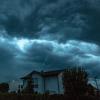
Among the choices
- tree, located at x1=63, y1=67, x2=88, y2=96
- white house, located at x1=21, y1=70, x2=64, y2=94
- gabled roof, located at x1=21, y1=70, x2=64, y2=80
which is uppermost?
gabled roof, located at x1=21, y1=70, x2=64, y2=80

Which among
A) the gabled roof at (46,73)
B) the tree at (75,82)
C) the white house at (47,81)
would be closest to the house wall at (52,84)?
the white house at (47,81)

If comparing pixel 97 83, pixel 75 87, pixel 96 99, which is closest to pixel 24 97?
pixel 75 87

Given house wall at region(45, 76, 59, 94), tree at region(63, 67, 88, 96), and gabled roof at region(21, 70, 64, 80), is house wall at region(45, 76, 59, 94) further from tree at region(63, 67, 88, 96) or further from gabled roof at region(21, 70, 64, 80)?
tree at region(63, 67, 88, 96)

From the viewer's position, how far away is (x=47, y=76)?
198 feet

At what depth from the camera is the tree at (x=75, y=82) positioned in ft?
118

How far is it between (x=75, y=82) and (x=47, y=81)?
2479 centimetres

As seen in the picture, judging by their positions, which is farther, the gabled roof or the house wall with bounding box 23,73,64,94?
the house wall with bounding box 23,73,64,94

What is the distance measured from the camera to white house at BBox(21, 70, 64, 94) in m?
58.7

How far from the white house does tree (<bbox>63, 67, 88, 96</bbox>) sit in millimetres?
20496

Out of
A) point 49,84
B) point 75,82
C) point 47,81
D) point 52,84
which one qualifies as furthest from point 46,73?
point 75,82

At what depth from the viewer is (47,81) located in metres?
60.6

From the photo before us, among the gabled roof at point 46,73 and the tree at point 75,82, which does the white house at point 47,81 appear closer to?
the gabled roof at point 46,73

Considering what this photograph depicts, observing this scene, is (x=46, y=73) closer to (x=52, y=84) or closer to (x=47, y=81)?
(x=47, y=81)

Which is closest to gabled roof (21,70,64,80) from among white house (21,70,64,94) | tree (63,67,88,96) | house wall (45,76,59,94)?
white house (21,70,64,94)
